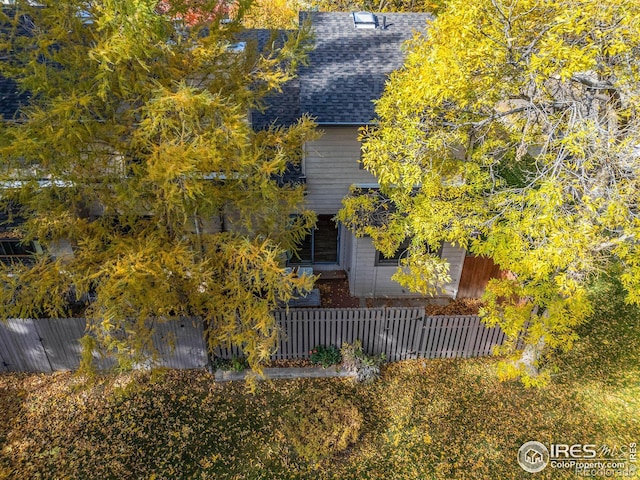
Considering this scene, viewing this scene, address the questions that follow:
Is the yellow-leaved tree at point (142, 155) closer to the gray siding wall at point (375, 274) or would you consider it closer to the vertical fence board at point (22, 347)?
the vertical fence board at point (22, 347)

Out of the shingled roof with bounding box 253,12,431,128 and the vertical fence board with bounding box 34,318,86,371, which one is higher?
the shingled roof with bounding box 253,12,431,128

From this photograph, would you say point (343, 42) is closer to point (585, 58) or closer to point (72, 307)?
point (585, 58)

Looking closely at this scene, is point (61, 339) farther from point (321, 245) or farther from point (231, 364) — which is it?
point (321, 245)

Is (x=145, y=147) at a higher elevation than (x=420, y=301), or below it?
higher

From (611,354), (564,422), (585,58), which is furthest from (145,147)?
(611,354)

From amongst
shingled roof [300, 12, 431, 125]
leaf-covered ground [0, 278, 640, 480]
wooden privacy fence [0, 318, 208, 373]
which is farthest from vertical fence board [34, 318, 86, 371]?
shingled roof [300, 12, 431, 125]

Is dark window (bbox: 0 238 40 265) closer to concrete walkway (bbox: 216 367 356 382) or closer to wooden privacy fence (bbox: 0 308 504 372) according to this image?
wooden privacy fence (bbox: 0 308 504 372)

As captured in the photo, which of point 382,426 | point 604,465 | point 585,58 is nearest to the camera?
point 585,58
